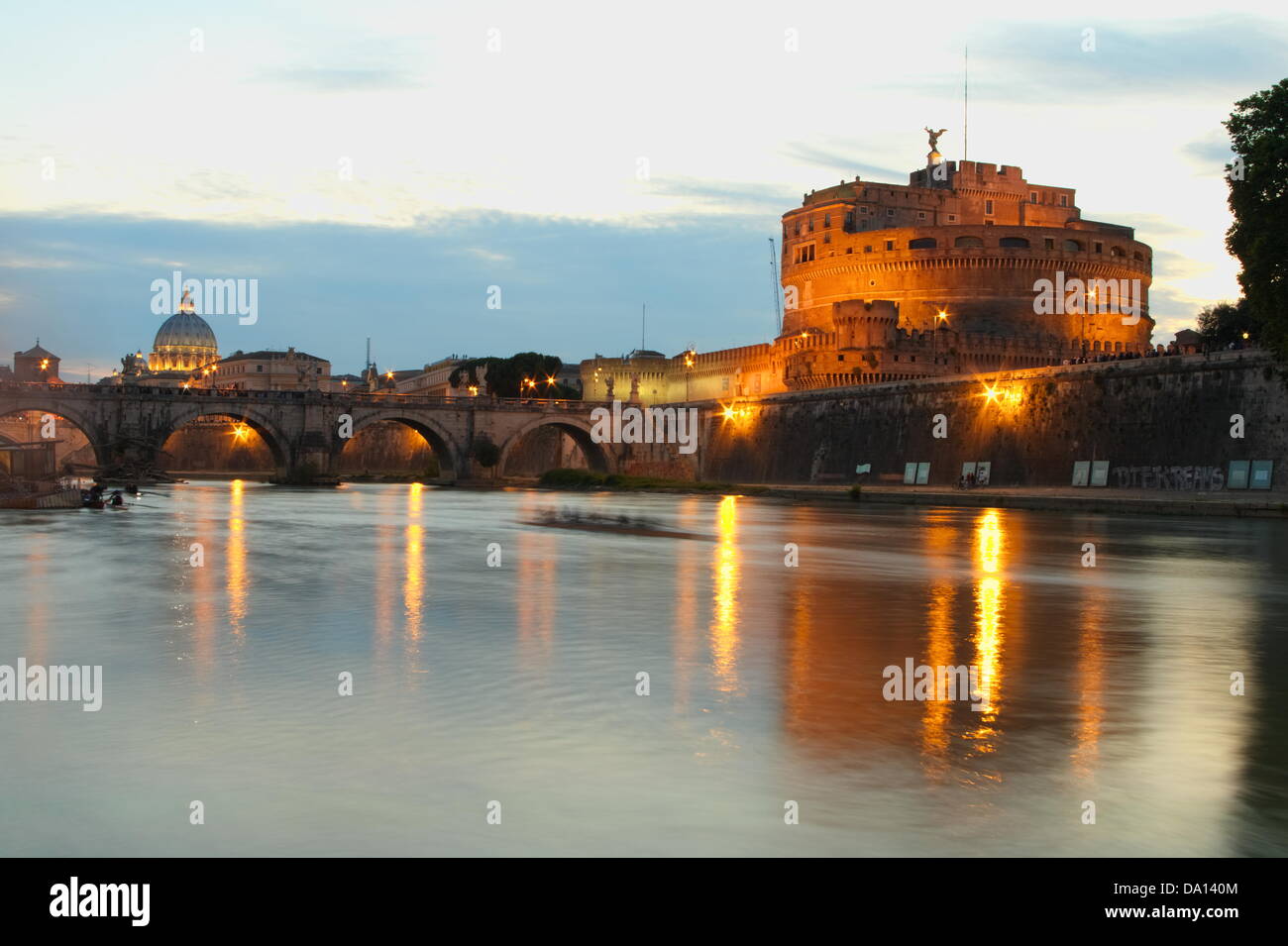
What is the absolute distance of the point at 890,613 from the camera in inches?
682

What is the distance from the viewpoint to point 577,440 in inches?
4011

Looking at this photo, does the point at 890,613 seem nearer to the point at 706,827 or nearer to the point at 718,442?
the point at 706,827

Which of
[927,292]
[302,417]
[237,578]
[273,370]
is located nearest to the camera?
[237,578]

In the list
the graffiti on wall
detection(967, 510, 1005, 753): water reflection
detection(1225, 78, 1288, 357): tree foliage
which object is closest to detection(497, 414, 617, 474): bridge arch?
the graffiti on wall

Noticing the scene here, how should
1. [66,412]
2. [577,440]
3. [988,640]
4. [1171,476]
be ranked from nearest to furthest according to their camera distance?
[988,640] → [1171,476] → [66,412] → [577,440]

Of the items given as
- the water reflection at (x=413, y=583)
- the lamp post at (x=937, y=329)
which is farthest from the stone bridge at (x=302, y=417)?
the water reflection at (x=413, y=583)

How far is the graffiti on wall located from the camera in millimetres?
45281

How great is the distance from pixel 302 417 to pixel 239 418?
13.4 feet

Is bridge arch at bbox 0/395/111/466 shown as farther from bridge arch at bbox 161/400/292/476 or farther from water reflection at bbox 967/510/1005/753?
water reflection at bbox 967/510/1005/753

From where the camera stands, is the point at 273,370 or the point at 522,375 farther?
the point at 273,370

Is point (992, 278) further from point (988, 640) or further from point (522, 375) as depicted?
point (988, 640)

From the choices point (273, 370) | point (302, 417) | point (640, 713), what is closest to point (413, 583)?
point (640, 713)

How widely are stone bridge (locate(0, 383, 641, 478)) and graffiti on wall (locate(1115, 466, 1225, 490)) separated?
5161 cm
